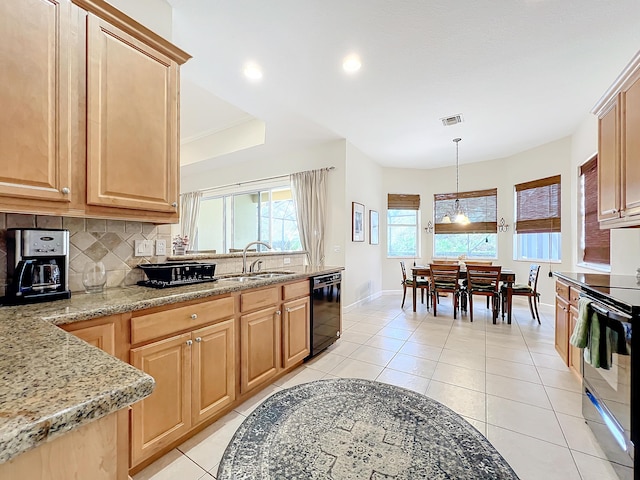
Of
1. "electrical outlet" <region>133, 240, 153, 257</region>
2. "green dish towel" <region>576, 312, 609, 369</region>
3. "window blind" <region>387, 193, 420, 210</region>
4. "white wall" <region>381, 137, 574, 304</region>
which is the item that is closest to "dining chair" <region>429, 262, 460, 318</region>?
"white wall" <region>381, 137, 574, 304</region>

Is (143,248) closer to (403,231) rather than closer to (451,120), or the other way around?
(451,120)

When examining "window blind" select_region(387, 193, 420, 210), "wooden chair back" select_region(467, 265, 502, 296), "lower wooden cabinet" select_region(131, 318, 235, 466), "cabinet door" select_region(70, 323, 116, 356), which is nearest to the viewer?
"cabinet door" select_region(70, 323, 116, 356)

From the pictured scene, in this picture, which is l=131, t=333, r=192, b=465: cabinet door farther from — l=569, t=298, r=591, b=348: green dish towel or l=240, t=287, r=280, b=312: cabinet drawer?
l=569, t=298, r=591, b=348: green dish towel

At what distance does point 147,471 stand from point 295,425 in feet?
4.03

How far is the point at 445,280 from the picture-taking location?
4504mm

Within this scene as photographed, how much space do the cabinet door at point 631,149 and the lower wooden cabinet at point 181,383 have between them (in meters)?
2.97

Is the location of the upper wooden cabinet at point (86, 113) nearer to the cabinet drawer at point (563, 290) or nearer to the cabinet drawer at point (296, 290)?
the cabinet drawer at point (296, 290)

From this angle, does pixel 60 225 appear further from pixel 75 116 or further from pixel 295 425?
pixel 295 425

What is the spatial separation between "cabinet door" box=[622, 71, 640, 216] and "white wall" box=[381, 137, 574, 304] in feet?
10.3

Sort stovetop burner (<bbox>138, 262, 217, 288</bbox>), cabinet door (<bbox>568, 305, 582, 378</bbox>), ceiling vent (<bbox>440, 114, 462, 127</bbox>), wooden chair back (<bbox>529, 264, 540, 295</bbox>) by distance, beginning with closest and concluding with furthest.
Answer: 1. stovetop burner (<bbox>138, 262, 217, 288</bbox>)
2. cabinet door (<bbox>568, 305, 582, 378</bbox>)
3. ceiling vent (<bbox>440, 114, 462, 127</bbox>)
4. wooden chair back (<bbox>529, 264, 540, 295</bbox>)

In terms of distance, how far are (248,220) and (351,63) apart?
13.7 feet

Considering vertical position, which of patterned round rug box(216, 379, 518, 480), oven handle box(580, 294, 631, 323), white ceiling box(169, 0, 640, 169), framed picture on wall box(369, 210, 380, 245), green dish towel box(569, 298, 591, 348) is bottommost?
patterned round rug box(216, 379, 518, 480)

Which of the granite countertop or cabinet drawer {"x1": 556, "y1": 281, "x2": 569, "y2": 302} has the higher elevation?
the granite countertop

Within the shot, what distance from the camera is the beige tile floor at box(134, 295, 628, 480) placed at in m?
1.59
